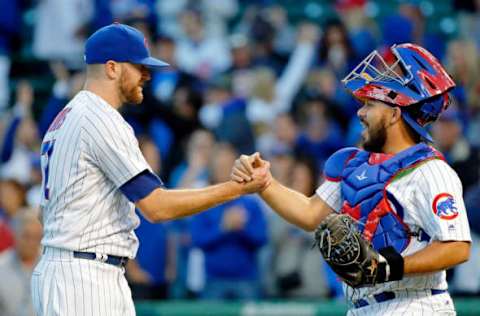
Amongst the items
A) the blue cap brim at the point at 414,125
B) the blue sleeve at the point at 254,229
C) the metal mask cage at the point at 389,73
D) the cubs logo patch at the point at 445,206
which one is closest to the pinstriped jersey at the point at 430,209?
the cubs logo patch at the point at 445,206

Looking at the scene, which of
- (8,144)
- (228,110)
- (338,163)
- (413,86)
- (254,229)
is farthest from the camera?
(8,144)

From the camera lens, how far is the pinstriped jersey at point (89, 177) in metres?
5.35

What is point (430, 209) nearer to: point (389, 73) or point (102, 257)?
point (389, 73)

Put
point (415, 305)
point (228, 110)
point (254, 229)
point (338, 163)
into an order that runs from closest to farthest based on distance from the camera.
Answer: point (415, 305)
point (338, 163)
point (254, 229)
point (228, 110)

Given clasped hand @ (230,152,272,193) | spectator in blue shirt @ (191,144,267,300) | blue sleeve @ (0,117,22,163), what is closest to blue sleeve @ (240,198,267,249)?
spectator in blue shirt @ (191,144,267,300)

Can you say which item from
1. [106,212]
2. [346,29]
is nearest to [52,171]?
[106,212]

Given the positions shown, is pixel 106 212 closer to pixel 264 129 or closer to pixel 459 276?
pixel 459 276

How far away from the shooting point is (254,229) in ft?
31.0

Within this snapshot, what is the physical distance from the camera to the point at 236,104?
11297 millimetres

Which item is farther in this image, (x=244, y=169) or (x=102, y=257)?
(x=244, y=169)

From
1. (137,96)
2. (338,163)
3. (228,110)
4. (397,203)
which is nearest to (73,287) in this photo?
(137,96)

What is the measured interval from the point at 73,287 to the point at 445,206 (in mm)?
1714

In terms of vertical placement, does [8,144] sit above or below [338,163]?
above

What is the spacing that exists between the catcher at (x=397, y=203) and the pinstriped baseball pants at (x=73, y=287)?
0.84m
